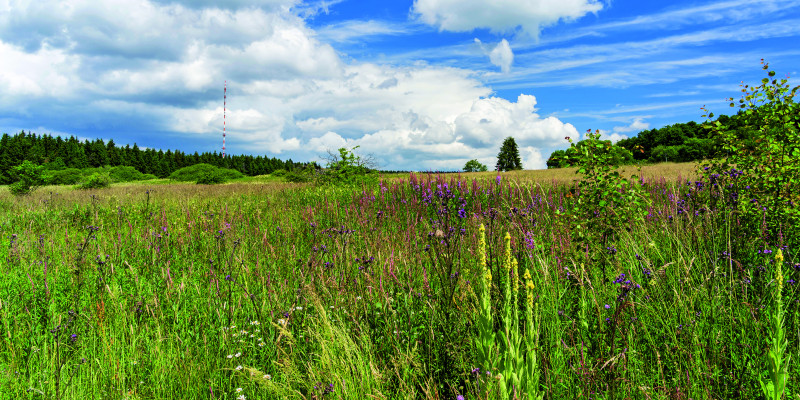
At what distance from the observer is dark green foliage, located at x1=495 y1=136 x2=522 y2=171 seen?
67.9 meters

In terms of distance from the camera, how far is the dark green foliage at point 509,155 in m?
67.9

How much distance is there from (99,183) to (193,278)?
28.0 metres

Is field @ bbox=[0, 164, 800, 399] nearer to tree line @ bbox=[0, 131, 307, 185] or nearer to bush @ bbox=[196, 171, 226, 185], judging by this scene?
bush @ bbox=[196, 171, 226, 185]

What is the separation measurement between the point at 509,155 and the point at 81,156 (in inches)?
2693

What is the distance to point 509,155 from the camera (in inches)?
2704

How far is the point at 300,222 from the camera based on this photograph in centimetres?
628

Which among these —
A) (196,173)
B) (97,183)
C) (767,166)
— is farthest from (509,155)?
(767,166)

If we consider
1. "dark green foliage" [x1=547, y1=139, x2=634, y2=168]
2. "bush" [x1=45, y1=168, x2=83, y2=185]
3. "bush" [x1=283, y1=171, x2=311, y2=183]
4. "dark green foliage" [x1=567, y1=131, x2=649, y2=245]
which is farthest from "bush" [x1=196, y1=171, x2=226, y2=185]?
"dark green foliage" [x1=567, y1=131, x2=649, y2=245]

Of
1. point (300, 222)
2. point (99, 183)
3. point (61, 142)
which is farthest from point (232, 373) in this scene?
point (61, 142)

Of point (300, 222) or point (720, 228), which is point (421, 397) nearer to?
point (720, 228)

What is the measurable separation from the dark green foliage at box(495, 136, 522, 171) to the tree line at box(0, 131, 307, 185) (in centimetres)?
3524

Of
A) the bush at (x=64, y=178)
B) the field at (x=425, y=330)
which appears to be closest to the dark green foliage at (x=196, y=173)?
the bush at (x=64, y=178)

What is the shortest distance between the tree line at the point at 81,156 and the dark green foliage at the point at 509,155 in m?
35.2

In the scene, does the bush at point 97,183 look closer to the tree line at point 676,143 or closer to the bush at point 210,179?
the bush at point 210,179
